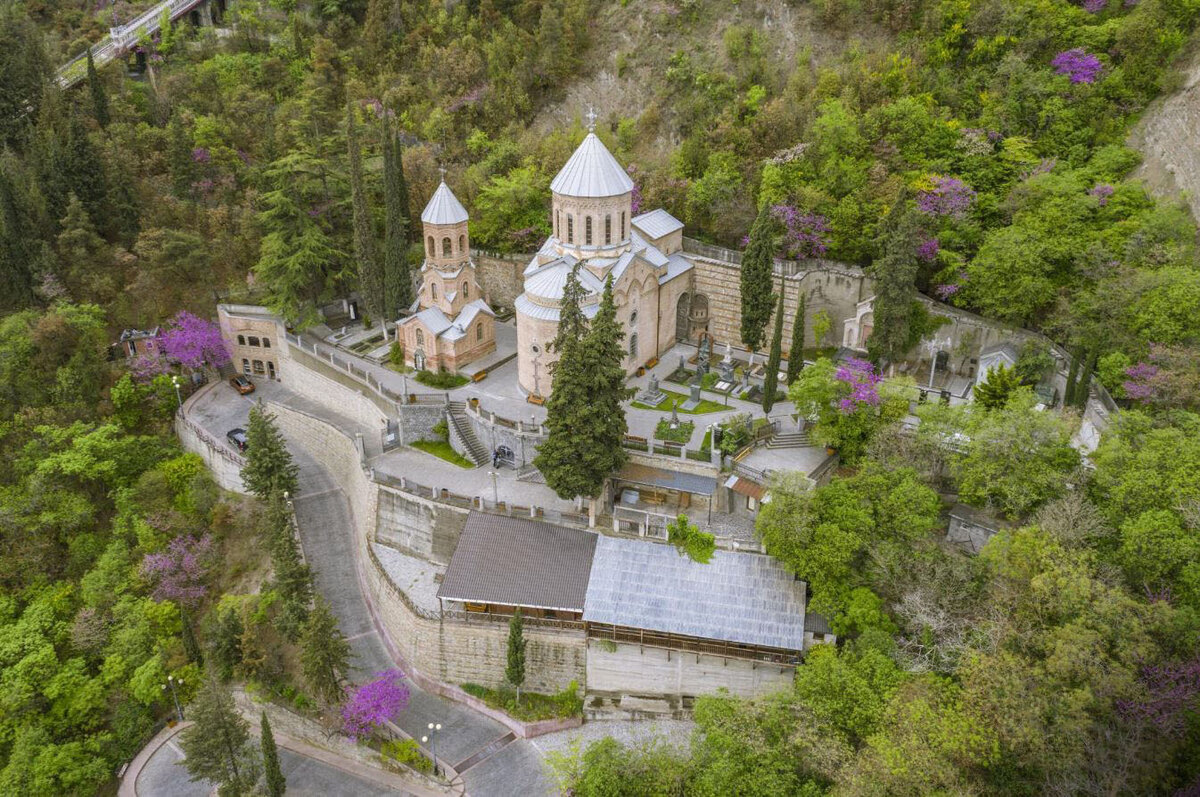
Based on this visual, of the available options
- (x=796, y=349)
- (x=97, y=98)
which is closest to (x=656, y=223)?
(x=796, y=349)

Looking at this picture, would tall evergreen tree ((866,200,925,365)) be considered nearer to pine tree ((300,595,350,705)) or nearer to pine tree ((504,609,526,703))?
pine tree ((504,609,526,703))

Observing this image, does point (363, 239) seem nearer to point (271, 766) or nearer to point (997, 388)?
point (271, 766)

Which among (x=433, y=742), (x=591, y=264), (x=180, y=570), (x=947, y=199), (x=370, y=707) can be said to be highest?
(x=947, y=199)

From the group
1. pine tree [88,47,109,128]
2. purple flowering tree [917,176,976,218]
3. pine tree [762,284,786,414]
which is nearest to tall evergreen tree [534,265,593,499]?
pine tree [762,284,786,414]

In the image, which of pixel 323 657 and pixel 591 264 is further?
pixel 591 264

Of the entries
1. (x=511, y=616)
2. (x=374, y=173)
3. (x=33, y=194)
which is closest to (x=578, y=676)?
(x=511, y=616)

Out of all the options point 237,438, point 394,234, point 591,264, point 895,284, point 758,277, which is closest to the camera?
point 895,284
